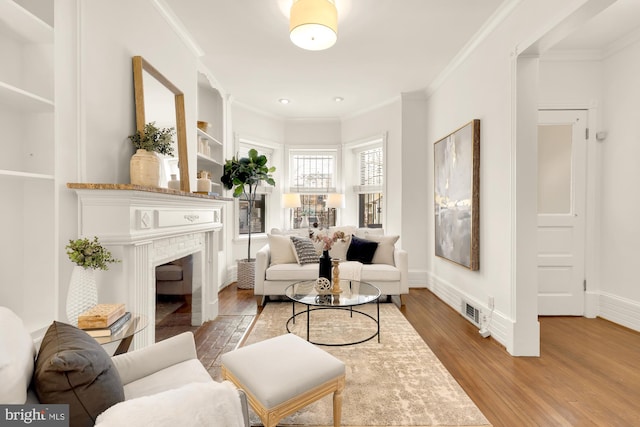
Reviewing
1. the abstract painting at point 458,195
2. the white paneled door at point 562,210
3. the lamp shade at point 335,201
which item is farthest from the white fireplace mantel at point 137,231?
the white paneled door at point 562,210

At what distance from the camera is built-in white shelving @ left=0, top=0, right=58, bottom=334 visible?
5.11 ft

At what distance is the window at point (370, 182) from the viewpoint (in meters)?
5.29

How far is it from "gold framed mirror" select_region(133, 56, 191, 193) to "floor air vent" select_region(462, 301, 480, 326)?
3054 millimetres

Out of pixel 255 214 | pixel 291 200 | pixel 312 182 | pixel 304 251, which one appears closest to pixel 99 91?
pixel 304 251

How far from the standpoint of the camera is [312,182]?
18.6 ft

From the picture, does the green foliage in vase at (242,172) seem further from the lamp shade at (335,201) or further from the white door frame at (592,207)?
the white door frame at (592,207)

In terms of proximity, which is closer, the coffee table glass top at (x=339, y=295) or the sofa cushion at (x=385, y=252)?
the coffee table glass top at (x=339, y=295)

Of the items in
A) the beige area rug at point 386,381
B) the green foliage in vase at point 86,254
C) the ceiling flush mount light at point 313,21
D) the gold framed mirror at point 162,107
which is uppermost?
the ceiling flush mount light at point 313,21

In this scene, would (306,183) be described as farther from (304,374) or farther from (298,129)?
(304,374)

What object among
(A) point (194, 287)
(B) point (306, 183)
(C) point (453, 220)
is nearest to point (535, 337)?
(C) point (453, 220)

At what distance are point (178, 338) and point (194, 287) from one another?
5.31 feet

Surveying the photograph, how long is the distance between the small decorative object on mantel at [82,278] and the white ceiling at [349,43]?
7.01 ft

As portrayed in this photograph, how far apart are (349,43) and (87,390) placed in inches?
132

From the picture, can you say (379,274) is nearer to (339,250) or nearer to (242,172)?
(339,250)
